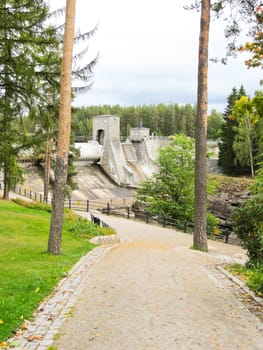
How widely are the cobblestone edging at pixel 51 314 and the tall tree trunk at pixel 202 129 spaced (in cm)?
521

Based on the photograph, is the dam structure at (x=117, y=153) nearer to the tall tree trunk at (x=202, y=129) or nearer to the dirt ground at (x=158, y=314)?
the tall tree trunk at (x=202, y=129)

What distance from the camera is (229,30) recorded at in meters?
11.0

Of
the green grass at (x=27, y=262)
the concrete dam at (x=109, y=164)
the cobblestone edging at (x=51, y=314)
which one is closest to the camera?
the cobblestone edging at (x=51, y=314)

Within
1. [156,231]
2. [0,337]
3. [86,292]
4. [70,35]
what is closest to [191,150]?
[156,231]

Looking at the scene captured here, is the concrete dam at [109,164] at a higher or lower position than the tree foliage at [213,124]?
lower

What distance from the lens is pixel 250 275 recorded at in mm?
7836

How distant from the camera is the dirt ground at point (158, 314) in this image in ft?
14.2

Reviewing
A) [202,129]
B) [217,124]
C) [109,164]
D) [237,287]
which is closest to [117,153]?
[109,164]


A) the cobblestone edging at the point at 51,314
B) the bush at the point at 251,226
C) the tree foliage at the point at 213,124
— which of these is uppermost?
the tree foliage at the point at 213,124

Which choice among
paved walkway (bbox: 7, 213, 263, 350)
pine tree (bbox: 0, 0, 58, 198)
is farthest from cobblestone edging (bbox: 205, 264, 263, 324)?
pine tree (bbox: 0, 0, 58, 198)

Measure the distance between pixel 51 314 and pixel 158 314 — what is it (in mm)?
1400

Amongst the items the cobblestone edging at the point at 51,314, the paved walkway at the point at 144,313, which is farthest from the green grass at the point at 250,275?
the cobblestone edging at the point at 51,314

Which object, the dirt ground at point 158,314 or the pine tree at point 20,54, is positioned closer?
the dirt ground at point 158,314

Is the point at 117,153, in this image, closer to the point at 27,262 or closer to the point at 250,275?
the point at 27,262
